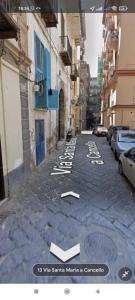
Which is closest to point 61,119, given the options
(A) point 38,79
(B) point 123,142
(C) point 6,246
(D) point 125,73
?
(B) point 123,142

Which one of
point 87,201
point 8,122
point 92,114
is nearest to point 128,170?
point 87,201

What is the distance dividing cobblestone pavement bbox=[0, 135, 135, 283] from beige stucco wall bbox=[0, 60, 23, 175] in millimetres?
978

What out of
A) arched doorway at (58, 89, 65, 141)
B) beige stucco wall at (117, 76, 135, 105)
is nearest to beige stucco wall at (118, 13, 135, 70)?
Answer: beige stucco wall at (117, 76, 135, 105)

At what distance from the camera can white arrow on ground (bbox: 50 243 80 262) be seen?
116 inches

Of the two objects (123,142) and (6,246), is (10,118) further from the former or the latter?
(123,142)

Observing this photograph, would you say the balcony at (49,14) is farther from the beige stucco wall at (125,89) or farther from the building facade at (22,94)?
the beige stucco wall at (125,89)

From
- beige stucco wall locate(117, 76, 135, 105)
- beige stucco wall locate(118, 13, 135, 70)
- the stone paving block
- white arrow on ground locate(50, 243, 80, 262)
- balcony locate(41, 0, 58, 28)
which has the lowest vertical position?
white arrow on ground locate(50, 243, 80, 262)

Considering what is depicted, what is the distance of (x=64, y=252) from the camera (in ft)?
10.0

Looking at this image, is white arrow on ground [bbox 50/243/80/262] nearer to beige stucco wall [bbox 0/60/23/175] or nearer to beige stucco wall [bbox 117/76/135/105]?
beige stucco wall [bbox 0/60/23/175]

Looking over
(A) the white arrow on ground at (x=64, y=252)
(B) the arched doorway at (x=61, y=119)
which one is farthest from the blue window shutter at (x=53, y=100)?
(B) the arched doorway at (x=61, y=119)

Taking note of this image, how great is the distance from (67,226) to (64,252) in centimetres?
71

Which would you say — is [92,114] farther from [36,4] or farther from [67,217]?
[67,217]
